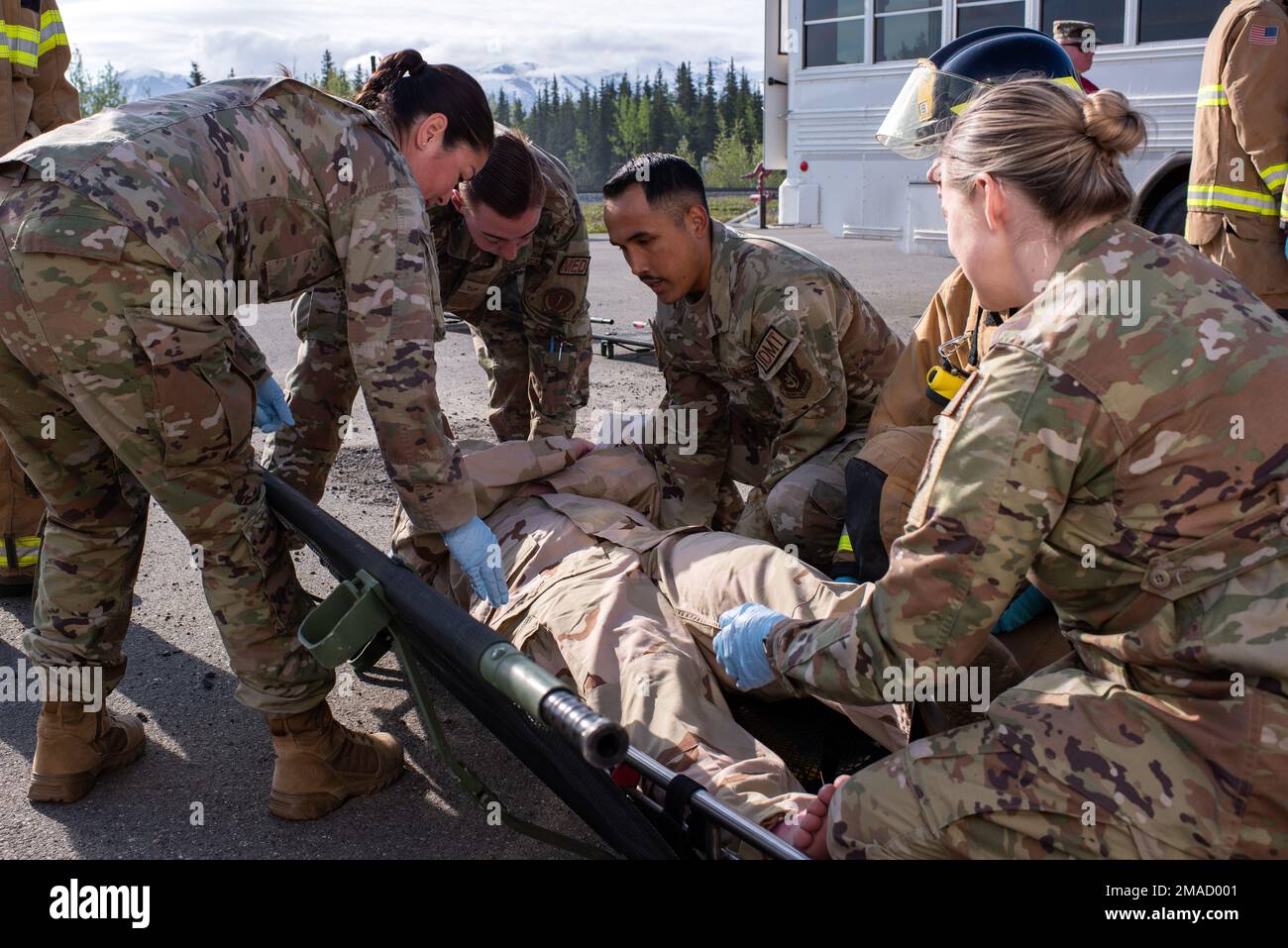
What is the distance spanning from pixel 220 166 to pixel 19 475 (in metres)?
2.14

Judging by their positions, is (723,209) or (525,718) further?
(723,209)

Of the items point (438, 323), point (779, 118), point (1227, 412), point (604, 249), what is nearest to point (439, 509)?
point (438, 323)

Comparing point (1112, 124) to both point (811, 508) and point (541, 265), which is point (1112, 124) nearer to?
point (811, 508)

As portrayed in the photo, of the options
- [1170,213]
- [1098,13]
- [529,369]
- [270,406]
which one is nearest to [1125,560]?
[270,406]

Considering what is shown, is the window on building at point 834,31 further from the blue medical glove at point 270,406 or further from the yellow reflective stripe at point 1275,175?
the blue medical glove at point 270,406

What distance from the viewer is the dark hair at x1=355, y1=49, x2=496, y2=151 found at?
9.19 ft

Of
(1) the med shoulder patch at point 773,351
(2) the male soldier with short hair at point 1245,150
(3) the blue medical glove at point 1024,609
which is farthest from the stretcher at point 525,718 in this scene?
(2) the male soldier with short hair at point 1245,150

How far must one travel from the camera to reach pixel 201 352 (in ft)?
7.91

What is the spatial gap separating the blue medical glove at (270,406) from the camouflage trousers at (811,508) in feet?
5.21

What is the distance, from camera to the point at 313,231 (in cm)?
258

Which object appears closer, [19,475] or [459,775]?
[459,775]

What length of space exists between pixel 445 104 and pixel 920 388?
1579 millimetres

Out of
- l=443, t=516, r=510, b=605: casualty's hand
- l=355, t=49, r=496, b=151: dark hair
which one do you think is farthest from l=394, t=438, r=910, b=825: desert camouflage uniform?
l=355, t=49, r=496, b=151: dark hair
